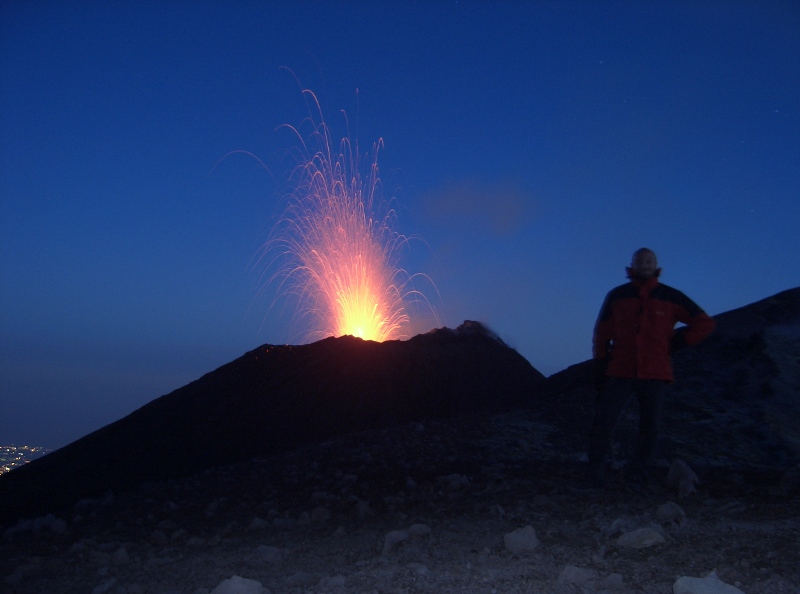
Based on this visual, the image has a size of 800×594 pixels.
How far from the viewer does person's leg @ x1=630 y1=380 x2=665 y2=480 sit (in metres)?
6.08

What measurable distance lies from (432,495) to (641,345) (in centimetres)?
239

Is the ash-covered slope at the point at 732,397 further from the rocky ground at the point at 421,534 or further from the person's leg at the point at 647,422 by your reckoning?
the person's leg at the point at 647,422

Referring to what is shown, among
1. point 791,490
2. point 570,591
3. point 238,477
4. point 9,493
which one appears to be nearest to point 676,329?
point 791,490

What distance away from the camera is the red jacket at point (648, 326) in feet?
19.7

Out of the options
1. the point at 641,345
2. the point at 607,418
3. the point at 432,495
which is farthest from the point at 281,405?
the point at 641,345

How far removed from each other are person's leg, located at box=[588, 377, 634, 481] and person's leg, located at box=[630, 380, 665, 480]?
0.44 ft

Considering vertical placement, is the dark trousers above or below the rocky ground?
above

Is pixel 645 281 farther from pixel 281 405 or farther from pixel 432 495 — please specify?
pixel 281 405

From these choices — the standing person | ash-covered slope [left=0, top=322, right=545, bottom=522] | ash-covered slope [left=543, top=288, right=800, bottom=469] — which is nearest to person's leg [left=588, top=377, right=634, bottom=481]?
the standing person

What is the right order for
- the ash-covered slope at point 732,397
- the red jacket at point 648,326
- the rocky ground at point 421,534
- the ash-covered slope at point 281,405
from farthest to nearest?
the ash-covered slope at point 281,405 < the ash-covered slope at point 732,397 < the red jacket at point 648,326 < the rocky ground at point 421,534

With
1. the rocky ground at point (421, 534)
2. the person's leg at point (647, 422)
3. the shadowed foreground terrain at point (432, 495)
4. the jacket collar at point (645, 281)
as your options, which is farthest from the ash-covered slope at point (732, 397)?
the jacket collar at point (645, 281)

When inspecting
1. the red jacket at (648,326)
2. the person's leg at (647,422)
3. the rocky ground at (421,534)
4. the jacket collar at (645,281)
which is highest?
the jacket collar at (645,281)

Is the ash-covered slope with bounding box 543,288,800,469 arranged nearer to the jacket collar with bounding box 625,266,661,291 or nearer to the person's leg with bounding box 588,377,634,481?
the person's leg with bounding box 588,377,634,481

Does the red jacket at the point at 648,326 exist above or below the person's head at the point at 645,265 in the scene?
below
